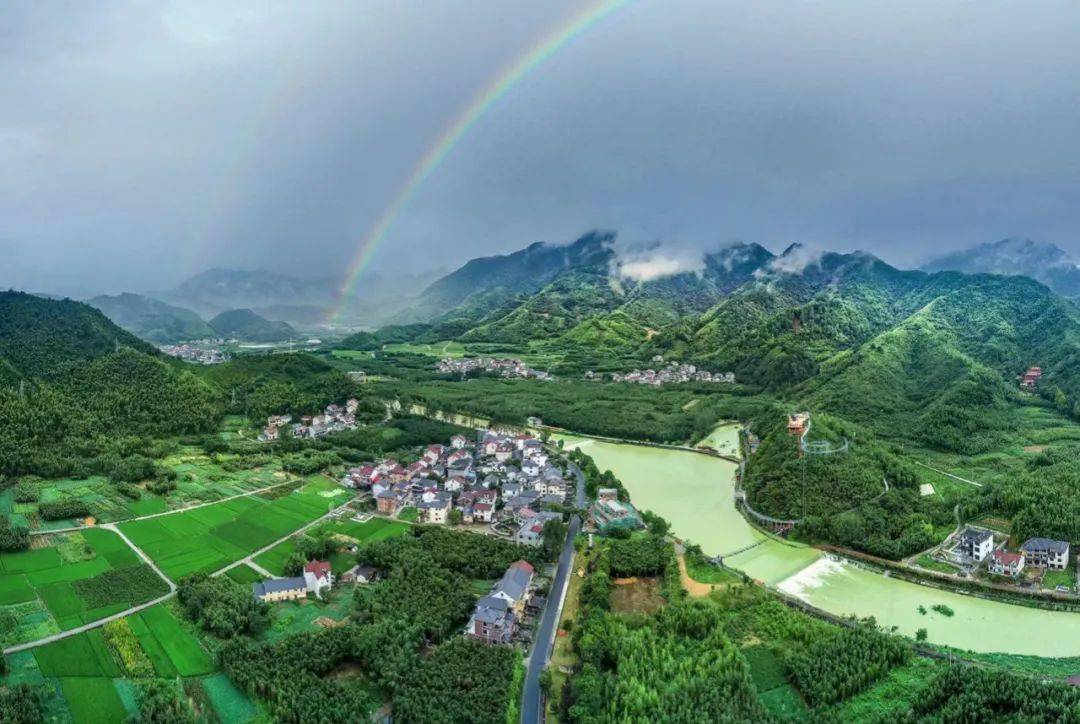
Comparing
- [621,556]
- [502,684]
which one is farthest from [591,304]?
[502,684]

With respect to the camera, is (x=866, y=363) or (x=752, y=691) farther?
(x=866, y=363)

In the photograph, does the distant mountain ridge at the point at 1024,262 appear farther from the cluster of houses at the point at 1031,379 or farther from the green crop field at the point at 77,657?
the green crop field at the point at 77,657

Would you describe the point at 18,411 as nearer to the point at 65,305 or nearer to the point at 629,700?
the point at 65,305

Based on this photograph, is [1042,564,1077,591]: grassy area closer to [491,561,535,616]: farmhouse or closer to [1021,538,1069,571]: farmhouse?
[1021,538,1069,571]: farmhouse

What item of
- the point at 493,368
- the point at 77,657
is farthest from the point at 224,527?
the point at 493,368

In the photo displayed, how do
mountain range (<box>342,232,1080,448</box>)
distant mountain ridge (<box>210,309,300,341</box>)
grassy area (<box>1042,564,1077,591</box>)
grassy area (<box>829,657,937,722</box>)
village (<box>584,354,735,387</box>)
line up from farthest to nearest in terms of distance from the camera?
distant mountain ridge (<box>210,309,300,341</box>)
village (<box>584,354,735,387</box>)
mountain range (<box>342,232,1080,448</box>)
grassy area (<box>1042,564,1077,591</box>)
grassy area (<box>829,657,937,722</box>)

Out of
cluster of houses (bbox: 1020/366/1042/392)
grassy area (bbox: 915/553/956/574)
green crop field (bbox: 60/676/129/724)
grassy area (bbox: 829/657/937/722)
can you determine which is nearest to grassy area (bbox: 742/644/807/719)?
grassy area (bbox: 829/657/937/722)

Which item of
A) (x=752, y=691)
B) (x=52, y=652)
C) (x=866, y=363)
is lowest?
(x=52, y=652)

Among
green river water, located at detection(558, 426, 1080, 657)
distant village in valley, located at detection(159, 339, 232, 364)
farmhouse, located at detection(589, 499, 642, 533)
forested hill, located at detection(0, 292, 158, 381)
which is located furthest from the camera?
distant village in valley, located at detection(159, 339, 232, 364)
